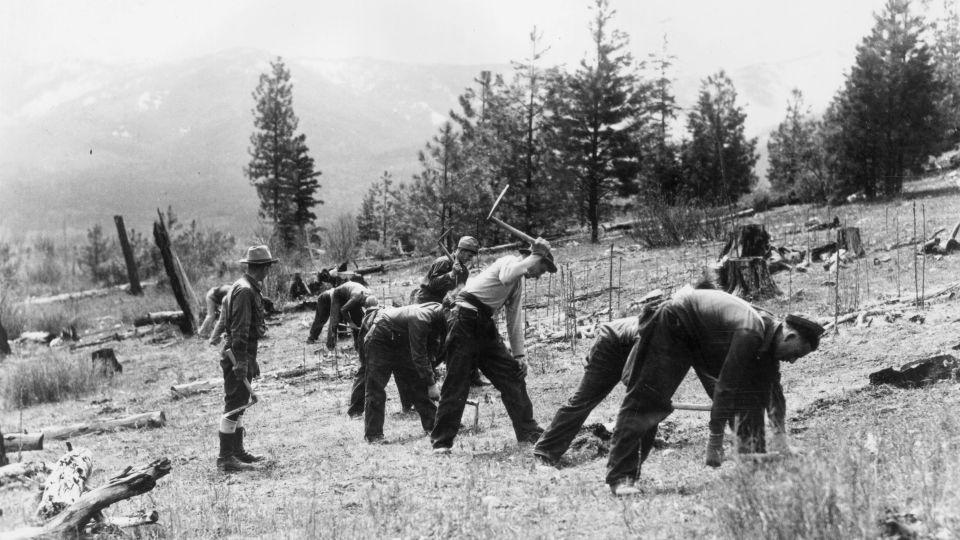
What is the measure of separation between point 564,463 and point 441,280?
3604 mm

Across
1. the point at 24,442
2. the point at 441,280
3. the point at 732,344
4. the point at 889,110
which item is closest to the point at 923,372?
the point at 732,344

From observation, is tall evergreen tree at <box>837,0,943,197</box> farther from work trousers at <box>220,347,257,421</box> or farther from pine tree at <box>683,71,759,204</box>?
work trousers at <box>220,347,257,421</box>

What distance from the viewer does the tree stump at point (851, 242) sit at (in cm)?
1501

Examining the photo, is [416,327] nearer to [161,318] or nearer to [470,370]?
[470,370]

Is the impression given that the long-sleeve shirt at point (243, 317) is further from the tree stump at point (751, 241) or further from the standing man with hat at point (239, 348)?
the tree stump at point (751, 241)

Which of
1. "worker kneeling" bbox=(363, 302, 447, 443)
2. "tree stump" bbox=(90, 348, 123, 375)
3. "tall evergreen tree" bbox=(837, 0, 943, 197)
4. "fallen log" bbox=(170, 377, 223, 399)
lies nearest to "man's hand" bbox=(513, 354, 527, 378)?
"worker kneeling" bbox=(363, 302, 447, 443)

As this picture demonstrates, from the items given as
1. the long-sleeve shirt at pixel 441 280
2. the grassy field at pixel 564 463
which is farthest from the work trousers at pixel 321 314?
the long-sleeve shirt at pixel 441 280

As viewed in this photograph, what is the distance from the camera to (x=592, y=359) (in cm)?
611

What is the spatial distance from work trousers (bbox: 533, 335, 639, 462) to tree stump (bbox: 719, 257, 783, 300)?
6.93 meters

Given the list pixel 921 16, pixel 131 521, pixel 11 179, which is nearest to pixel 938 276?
pixel 131 521

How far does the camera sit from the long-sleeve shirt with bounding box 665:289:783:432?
5109mm

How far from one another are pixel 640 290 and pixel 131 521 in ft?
37.3

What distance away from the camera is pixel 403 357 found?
330 inches

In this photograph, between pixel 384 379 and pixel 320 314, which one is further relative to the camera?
pixel 320 314
